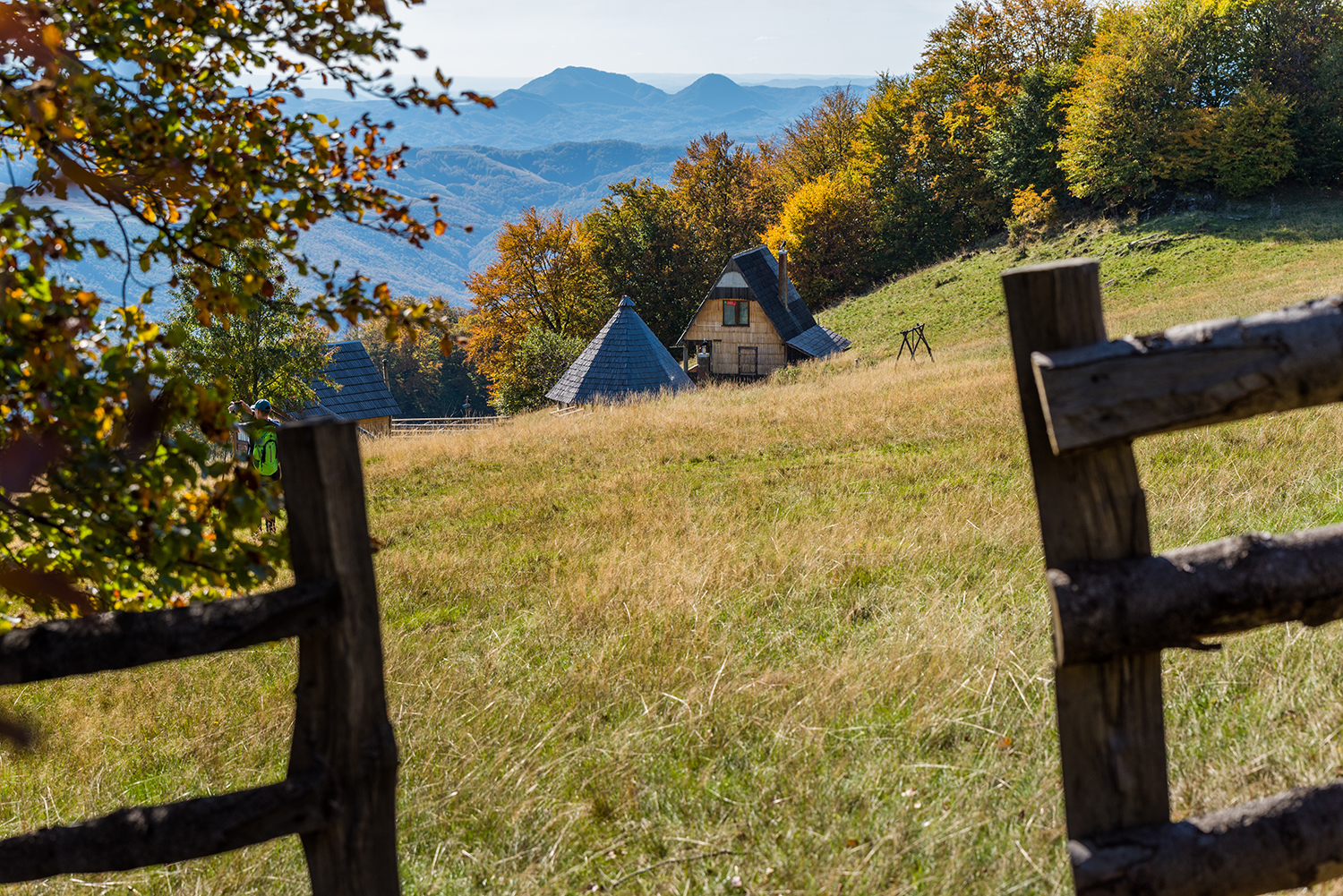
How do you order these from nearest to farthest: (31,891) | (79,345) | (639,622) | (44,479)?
(79,345), (44,479), (31,891), (639,622)

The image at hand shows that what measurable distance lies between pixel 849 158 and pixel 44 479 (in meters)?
58.7

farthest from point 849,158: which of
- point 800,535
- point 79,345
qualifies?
point 79,345

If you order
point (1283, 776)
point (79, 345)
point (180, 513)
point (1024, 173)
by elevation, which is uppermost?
point (1024, 173)

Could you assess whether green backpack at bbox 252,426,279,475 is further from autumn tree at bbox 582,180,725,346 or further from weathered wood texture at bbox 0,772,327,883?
autumn tree at bbox 582,180,725,346

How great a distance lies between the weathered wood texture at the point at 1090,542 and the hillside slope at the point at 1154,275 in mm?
20279

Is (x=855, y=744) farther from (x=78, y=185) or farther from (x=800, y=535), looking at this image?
(x=78, y=185)

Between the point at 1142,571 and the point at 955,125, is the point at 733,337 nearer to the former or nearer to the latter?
the point at 955,125

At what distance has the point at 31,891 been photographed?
282cm

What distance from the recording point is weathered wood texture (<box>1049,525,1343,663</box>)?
5.46 feet

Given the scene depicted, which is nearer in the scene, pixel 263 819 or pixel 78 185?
pixel 263 819

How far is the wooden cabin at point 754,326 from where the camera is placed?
36.0 m

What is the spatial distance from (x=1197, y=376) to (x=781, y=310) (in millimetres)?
35807

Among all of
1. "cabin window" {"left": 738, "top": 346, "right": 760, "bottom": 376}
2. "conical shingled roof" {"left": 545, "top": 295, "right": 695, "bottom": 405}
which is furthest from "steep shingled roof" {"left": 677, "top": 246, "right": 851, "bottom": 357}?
"conical shingled roof" {"left": 545, "top": 295, "right": 695, "bottom": 405}

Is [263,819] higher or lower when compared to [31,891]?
higher
